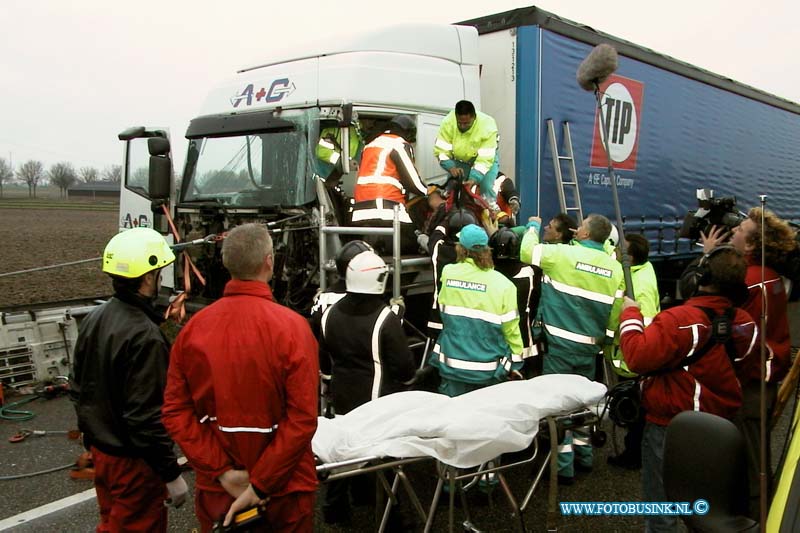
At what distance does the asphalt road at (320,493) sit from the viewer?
3586 mm

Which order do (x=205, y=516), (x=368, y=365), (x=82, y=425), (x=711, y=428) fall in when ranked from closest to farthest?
(x=711, y=428) → (x=205, y=516) → (x=82, y=425) → (x=368, y=365)

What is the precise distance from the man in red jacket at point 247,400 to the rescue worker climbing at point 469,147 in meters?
3.44

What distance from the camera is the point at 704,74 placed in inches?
359

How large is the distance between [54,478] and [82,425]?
217 cm

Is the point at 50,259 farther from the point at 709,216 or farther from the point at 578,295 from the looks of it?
the point at 709,216

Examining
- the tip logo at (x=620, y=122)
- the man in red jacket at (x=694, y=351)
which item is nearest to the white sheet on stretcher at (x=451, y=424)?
the man in red jacket at (x=694, y=351)

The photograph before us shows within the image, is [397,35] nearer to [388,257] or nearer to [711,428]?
[388,257]

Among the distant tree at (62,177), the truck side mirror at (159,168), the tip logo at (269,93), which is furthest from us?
the distant tree at (62,177)

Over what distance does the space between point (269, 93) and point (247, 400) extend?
177 inches

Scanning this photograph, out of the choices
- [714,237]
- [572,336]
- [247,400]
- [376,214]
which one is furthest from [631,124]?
[247,400]

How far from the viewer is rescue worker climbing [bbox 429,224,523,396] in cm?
377

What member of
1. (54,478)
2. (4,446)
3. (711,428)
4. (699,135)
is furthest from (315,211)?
(699,135)

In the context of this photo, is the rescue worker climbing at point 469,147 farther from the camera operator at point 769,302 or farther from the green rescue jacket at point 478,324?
the camera operator at point 769,302

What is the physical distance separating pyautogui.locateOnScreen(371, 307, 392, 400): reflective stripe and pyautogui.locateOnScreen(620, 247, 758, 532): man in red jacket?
1.29 m
